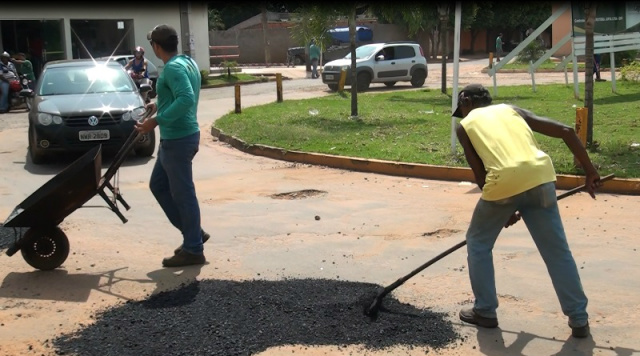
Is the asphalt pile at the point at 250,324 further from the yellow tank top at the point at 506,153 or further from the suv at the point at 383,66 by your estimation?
the suv at the point at 383,66

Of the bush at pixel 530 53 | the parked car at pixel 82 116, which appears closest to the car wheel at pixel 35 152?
the parked car at pixel 82 116

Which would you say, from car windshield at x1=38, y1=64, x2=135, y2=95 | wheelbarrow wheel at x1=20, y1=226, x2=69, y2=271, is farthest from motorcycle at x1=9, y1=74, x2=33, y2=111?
wheelbarrow wheel at x1=20, y1=226, x2=69, y2=271

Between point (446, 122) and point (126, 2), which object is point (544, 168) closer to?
point (446, 122)

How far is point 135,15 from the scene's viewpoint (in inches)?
1221

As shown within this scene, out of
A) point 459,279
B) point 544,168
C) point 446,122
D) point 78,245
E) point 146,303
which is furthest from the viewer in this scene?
point 446,122

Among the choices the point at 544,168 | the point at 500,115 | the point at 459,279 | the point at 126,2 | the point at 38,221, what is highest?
the point at 126,2

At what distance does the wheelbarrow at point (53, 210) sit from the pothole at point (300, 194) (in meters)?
3.13

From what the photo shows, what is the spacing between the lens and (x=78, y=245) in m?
7.14

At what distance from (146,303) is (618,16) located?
16155 mm

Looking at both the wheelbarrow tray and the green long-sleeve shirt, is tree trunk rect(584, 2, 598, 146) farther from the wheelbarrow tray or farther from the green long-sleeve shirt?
the wheelbarrow tray

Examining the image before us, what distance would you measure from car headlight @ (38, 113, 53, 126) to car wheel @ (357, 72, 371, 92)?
15.8 meters

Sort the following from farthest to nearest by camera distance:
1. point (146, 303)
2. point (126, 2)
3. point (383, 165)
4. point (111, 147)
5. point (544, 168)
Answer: point (126, 2) → point (111, 147) → point (383, 165) → point (146, 303) → point (544, 168)

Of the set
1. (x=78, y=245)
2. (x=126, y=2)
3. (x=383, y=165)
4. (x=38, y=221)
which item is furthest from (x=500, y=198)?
(x=126, y=2)

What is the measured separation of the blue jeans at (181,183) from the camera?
20.2 ft
